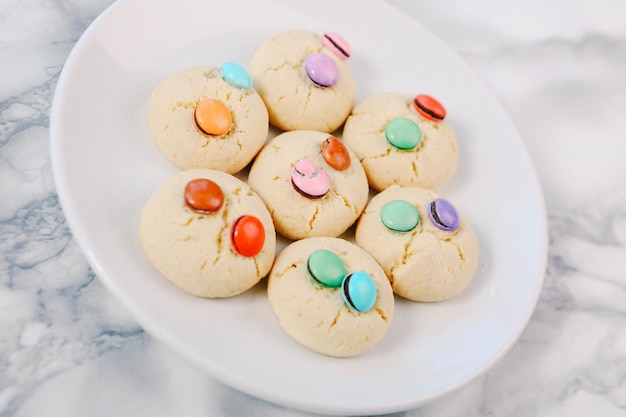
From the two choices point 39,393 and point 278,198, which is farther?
point 278,198

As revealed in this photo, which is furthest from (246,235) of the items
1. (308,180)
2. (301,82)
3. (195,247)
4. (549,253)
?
(549,253)

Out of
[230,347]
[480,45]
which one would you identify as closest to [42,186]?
[230,347]

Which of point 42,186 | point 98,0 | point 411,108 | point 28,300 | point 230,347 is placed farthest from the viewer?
point 98,0

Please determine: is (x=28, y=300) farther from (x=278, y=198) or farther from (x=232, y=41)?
(x=232, y=41)

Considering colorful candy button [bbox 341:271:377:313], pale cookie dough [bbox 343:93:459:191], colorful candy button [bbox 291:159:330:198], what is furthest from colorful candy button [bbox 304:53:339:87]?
colorful candy button [bbox 341:271:377:313]

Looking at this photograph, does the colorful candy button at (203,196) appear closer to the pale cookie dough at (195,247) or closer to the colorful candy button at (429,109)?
the pale cookie dough at (195,247)

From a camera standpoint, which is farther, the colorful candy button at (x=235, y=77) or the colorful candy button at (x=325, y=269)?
the colorful candy button at (x=235, y=77)

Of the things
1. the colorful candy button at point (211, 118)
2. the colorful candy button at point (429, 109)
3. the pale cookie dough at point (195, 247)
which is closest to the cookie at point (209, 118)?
the colorful candy button at point (211, 118)
